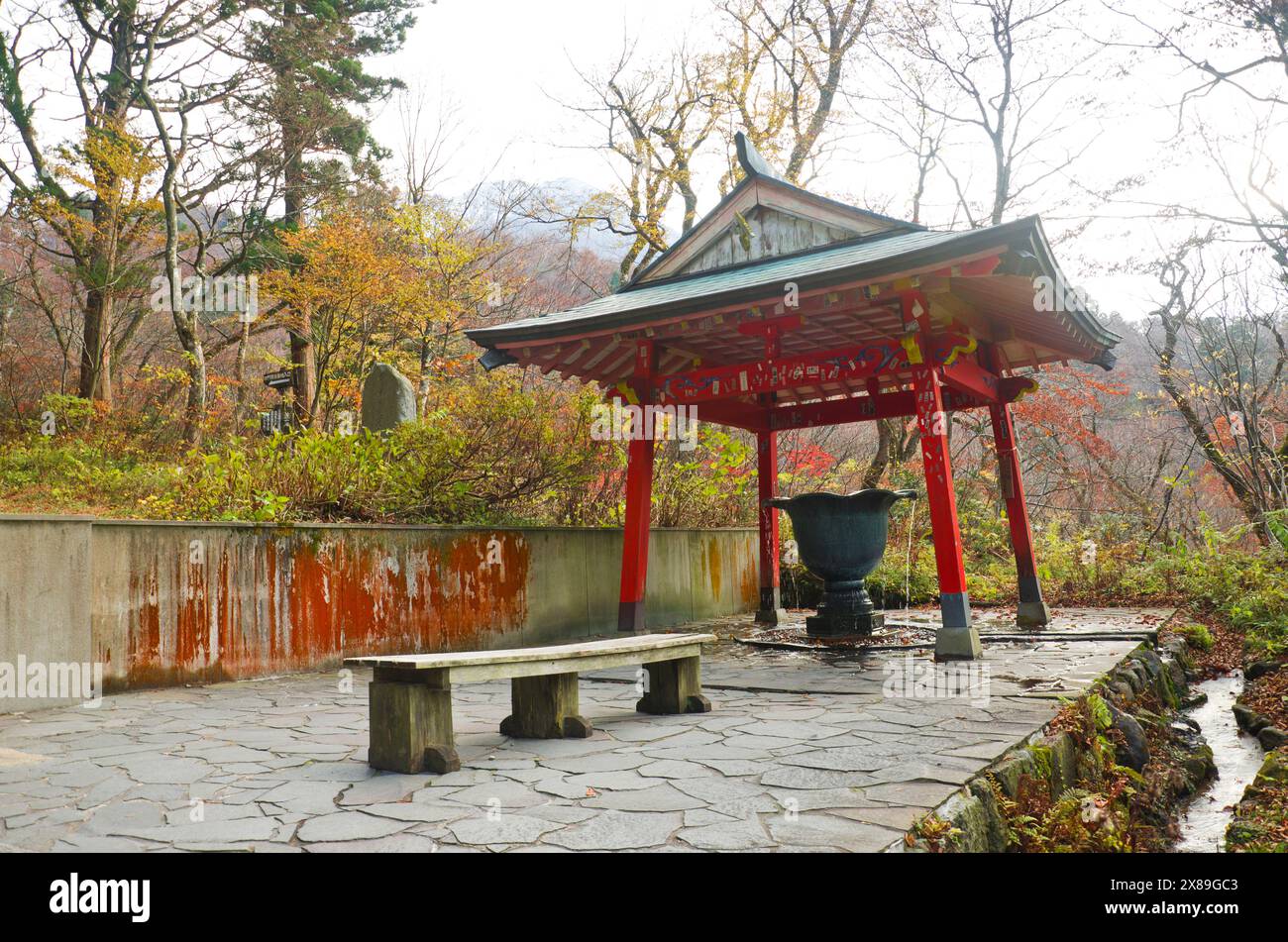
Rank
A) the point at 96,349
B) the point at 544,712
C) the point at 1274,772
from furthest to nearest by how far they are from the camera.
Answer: the point at 96,349 → the point at 1274,772 → the point at 544,712

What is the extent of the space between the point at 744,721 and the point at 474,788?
1907 millimetres

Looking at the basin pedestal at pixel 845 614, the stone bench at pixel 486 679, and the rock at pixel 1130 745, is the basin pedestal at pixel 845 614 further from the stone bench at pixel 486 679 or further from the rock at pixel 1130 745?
the stone bench at pixel 486 679

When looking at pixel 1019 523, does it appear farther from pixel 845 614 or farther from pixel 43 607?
pixel 43 607

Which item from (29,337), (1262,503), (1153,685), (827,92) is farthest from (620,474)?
(29,337)

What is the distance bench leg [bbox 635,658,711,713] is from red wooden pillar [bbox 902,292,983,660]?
2684mm

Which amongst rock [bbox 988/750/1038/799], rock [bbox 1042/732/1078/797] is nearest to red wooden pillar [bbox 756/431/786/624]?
rock [bbox 1042/732/1078/797]

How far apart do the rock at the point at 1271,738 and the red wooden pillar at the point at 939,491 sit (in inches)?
76.7

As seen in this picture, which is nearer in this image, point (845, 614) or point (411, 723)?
point (411, 723)

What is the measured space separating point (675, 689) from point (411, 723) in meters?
1.94

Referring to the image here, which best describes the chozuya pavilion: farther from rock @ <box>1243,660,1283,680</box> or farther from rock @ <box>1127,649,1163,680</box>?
rock @ <box>1243,660,1283,680</box>

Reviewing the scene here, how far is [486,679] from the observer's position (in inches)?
155

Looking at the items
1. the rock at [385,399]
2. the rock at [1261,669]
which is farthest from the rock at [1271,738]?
the rock at [385,399]

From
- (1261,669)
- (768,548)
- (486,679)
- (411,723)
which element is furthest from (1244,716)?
(411,723)

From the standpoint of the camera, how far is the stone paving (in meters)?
2.88
